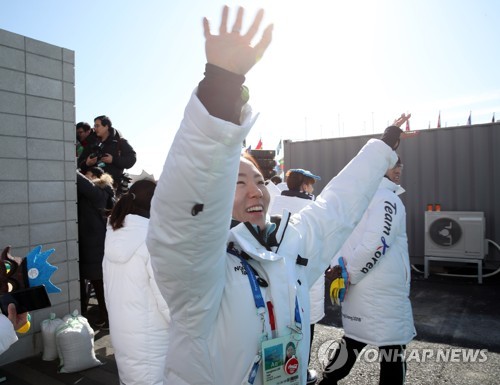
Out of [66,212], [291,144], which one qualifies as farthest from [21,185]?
[291,144]

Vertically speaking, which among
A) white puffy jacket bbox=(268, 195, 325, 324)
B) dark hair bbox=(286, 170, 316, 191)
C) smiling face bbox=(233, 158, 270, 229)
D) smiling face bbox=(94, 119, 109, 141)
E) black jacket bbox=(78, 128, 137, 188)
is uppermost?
smiling face bbox=(94, 119, 109, 141)

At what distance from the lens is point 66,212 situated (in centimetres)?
435

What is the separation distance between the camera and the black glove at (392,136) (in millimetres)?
2139

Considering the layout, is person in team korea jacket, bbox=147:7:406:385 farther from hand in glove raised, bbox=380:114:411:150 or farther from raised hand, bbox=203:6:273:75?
hand in glove raised, bbox=380:114:411:150

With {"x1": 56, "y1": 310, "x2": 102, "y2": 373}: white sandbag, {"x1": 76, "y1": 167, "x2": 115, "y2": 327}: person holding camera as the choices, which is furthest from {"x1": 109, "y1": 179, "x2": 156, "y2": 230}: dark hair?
{"x1": 76, "y1": 167, "x2": 115, "y2": 327}: person holding camera

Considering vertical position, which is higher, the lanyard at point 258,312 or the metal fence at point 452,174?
the metal fence at point 452,174

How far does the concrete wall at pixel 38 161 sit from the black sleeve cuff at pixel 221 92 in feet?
12.2

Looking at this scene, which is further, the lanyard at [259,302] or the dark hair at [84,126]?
the dark hair at [84,126]

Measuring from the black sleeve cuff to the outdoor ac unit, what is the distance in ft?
24.4

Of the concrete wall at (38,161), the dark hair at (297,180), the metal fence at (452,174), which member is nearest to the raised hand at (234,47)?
the dark hair at (297,180)

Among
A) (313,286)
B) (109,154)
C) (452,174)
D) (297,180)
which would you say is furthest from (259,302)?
(452,174)

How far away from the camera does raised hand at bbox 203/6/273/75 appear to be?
0.93 metres

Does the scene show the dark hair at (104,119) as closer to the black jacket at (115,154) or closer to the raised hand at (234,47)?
the black jacket at (115,154)

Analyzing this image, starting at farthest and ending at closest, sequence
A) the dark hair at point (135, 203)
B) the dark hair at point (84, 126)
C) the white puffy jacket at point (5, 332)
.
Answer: the dark hair at point (84, 126) → the dark hair at point (135, 203) → the white puffy jacket at point (5, 332)
